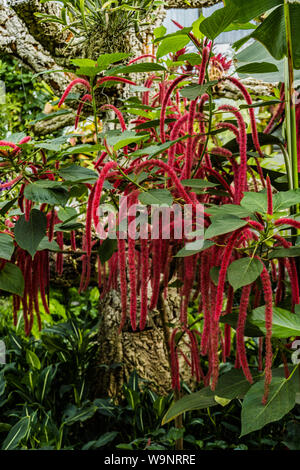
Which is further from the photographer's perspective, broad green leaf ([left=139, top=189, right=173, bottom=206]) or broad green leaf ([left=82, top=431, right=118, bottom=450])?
broad green leaf ([left=82, top=431, right=118, bottom=450])

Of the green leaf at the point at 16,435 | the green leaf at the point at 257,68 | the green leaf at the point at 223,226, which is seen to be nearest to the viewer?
the green leaf at the point at 223,226

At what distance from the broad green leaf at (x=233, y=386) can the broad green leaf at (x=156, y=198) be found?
0.32 metres

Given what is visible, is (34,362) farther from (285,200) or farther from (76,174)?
(285,200)

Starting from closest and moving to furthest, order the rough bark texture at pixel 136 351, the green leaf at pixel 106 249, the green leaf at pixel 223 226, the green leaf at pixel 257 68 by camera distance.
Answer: the green leaf at pixel 223 226 < the green leaf at pixel 257 68 < the green leaf at pixel 106 249 < the rough bark texture at pixel 136 351

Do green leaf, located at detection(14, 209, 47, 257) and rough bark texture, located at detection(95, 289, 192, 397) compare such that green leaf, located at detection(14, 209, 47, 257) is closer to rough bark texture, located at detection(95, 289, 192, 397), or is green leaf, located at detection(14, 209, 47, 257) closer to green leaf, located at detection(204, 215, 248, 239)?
green leaf, located at detection(204, 215, 248, 239)

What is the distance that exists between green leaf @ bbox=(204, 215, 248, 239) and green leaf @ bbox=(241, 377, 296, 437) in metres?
0.24

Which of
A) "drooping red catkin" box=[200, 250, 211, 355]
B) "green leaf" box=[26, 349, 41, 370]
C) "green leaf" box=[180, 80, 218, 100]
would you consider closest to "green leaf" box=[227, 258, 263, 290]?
"drooping red catkin" box=[200, 250, 211, 355]

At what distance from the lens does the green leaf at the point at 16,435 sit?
1.11 m

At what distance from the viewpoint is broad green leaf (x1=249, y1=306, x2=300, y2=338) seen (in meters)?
0.55

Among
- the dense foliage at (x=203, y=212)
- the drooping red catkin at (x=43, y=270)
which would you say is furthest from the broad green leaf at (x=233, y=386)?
the drooping red catkin at (x=43, y=270)

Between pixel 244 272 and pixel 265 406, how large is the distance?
193mm

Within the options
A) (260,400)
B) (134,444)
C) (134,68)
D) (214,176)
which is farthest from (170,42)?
(134,444)

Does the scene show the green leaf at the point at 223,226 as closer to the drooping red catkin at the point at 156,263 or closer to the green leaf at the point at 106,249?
the drooping red catkin at the point at 156,263
